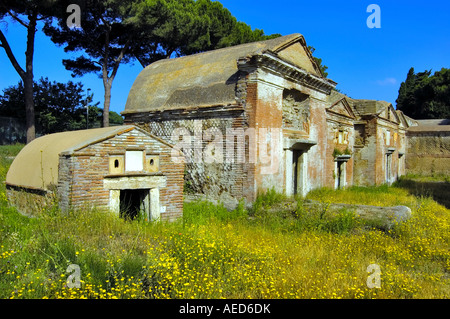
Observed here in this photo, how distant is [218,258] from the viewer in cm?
548

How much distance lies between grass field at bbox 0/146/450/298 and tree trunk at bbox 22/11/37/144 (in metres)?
9.72

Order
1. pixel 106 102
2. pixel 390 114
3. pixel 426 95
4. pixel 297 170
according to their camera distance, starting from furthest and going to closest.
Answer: pixel 426 95 < pixel 106 102 < pixel 390 114 < pixel 297 170

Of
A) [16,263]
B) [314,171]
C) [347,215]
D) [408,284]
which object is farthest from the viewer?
[314,171]

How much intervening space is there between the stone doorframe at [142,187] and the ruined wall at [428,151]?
20228 mm

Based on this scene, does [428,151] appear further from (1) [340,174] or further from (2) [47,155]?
(2) [47,155]

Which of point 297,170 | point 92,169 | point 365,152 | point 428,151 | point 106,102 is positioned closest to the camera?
point 92,169

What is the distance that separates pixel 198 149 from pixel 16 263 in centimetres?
654

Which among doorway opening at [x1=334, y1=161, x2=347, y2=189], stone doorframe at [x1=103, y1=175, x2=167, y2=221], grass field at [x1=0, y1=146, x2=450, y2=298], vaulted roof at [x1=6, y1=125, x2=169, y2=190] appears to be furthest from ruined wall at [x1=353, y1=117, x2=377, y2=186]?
vaulted roof at [x1=6, y1=125, x2=169, y2=190]

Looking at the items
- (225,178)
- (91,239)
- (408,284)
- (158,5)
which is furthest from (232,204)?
(158,5)

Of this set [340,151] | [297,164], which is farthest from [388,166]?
[297,164]

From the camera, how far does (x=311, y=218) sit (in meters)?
8.60

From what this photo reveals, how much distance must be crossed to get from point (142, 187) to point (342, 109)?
1084cm

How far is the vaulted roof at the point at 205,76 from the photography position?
1036 cm
